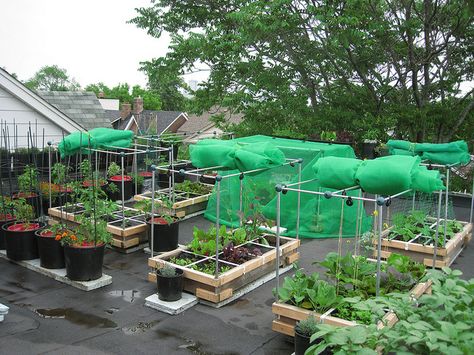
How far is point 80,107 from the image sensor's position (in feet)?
49.8

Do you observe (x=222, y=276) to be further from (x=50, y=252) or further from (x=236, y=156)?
(x=50, y=252)

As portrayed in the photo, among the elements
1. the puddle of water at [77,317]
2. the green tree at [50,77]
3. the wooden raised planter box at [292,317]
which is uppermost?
the green tree at [50,77]

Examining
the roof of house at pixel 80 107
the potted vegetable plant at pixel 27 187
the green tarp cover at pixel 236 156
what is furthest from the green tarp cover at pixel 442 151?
the roof of house at pixel 80 107

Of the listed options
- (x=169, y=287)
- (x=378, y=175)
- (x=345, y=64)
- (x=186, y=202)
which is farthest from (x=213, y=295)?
(x=345, y=64)

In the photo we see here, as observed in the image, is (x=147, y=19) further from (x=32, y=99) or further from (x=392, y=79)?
(x=392, y=79)

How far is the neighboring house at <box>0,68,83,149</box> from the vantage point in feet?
37.4

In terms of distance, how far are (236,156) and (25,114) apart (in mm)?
7435

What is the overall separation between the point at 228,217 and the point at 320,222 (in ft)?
6.28

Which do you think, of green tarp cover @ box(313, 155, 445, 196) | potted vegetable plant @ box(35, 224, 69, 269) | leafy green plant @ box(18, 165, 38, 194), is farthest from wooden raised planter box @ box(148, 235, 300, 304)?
leafy green plant @ box(18, 165, 38, 194)

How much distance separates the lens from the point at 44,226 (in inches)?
304

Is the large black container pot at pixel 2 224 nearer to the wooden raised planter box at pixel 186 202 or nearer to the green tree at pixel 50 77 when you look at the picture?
the wooden raised planter box at pixel 186 202

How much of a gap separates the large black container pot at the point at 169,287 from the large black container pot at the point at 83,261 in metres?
1.10

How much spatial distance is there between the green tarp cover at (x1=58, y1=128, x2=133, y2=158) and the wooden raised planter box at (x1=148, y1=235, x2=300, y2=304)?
332cm

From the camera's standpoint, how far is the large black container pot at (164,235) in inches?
311
